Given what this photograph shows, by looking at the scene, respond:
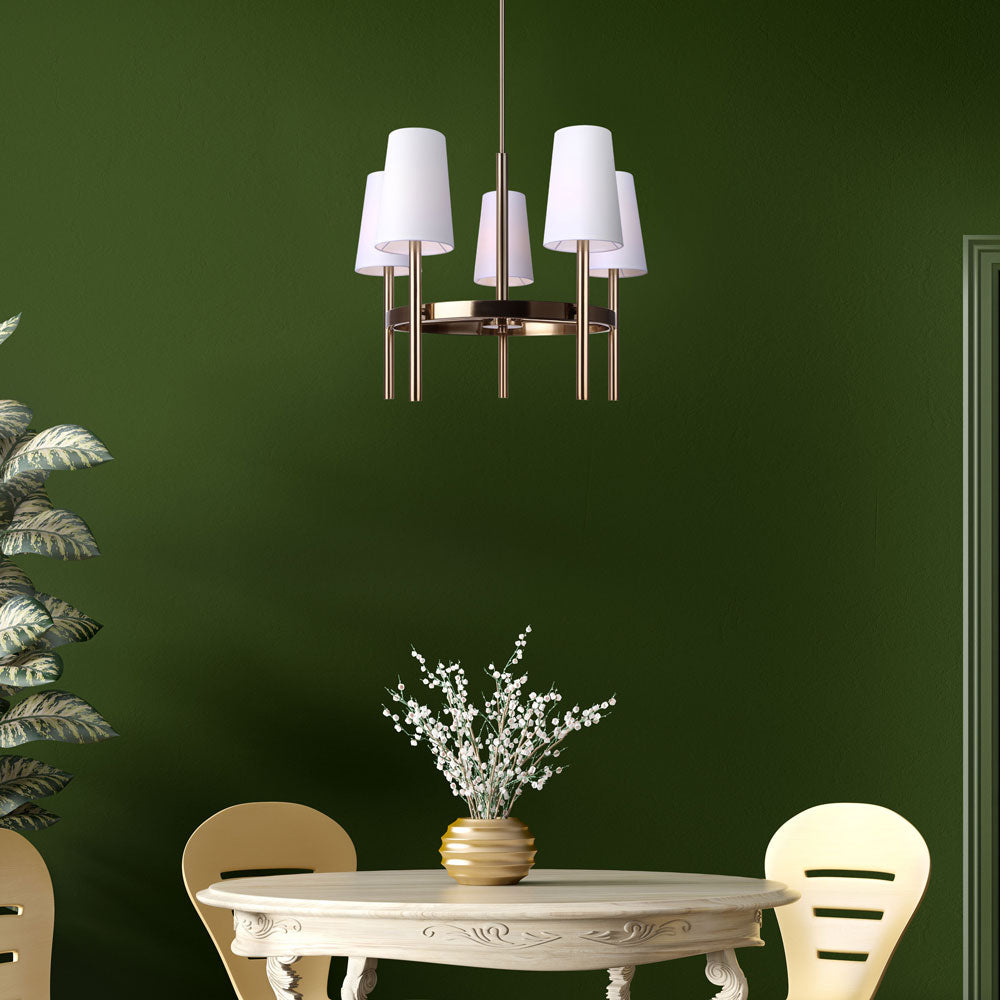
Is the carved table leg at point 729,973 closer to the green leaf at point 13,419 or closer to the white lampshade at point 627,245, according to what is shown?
the white lampshade at point 627,245

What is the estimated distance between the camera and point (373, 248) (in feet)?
9.53

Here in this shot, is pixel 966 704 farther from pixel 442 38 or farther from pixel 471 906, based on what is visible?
pixel 442 38

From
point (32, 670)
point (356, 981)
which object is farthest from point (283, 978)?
point (32, 670)

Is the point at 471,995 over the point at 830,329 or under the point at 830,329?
under

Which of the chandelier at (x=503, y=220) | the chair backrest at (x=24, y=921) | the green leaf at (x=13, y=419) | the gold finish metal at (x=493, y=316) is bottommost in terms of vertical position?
the chair backrest at (x=24, y=921)

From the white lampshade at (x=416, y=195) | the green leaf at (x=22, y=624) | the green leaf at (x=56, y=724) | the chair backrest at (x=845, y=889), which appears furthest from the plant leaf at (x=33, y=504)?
the chair backrest at (x=845, y=889)

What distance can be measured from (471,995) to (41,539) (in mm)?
1831

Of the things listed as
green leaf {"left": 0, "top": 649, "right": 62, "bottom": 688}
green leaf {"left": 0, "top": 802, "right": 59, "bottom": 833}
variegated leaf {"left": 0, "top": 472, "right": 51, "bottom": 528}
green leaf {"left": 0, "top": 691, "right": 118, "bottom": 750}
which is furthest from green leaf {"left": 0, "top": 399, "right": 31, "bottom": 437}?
green leaf {"left": 0, "top": 802, "right": 59, "bottom": 833}

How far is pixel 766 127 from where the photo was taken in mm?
3971

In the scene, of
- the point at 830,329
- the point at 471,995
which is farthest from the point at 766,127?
the point at 471,995

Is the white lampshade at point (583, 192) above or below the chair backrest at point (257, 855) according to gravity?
above

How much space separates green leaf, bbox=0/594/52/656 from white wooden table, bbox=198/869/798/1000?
2.57ft

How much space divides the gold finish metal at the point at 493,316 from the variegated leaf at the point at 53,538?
38.2 inches

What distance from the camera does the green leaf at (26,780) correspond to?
10.5 ft
